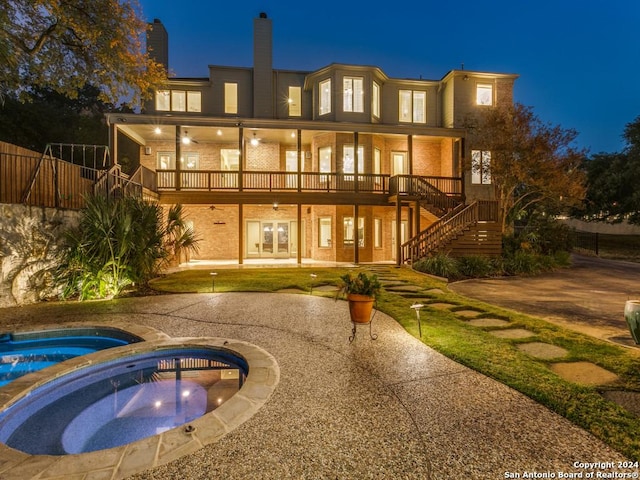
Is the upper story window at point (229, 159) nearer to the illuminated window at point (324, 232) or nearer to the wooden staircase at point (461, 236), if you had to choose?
the illuminated window at point (324, 232)

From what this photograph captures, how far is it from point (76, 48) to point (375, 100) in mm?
13416

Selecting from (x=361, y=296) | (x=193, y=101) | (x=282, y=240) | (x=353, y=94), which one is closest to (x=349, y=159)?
(x=353, y=94)

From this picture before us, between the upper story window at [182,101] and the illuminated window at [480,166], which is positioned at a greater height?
the upper story window at [182,101]

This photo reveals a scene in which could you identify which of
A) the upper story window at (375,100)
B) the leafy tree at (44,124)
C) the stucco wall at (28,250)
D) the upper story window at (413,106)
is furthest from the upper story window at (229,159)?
the leafy tree at (44,124)

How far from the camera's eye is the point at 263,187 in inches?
669

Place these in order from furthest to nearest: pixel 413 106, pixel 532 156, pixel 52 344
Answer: pixel 413 106 < pixel 532 156 < pixel 52 344

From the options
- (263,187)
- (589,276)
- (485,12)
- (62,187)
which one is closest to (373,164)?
(263,187)

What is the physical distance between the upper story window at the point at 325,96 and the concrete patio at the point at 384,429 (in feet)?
50.5

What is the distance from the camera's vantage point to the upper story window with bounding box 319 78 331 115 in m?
18.2

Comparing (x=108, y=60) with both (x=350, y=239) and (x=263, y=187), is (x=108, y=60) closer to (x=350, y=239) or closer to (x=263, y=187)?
(x=263, y=187)

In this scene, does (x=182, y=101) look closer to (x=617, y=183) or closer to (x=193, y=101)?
(x=193, y=101)

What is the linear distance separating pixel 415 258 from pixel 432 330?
871 cm

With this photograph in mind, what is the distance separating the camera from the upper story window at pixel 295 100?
19.5 m

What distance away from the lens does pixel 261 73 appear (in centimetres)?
1877
